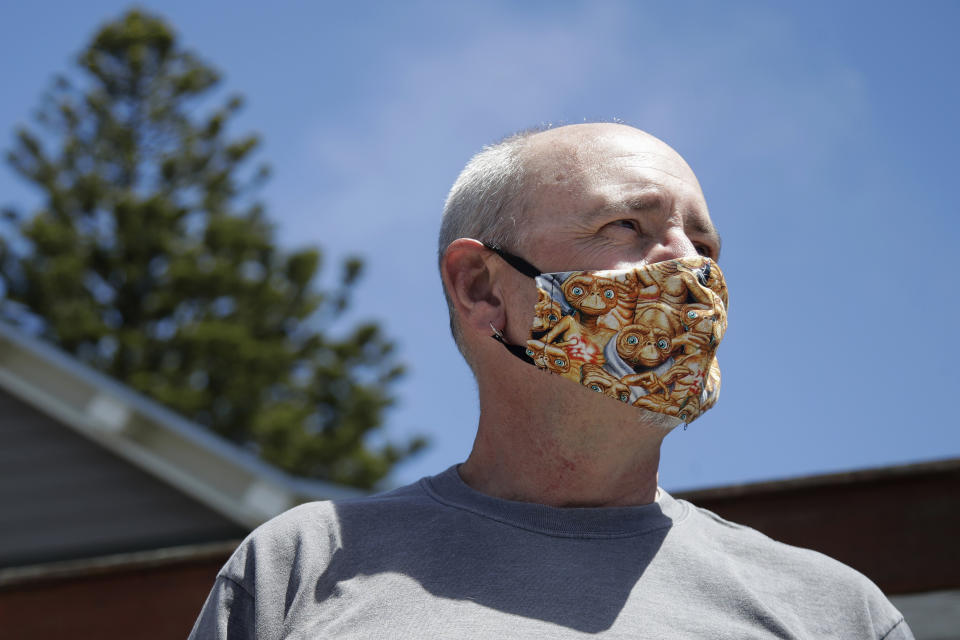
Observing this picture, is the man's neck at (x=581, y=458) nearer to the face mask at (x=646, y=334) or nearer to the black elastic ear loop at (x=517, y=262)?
the face mask at (x=646, y=334)

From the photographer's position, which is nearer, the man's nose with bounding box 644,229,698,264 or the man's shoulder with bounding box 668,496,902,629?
the man's shoulder with bounding box 668,496,902,629

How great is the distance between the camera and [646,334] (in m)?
2.12

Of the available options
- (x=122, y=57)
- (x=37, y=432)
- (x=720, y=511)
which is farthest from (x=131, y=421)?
(x=122, y=57)

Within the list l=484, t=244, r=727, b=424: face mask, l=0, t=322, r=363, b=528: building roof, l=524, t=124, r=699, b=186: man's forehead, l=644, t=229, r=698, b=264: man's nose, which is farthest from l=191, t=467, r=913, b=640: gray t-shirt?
l=0, t=322, r=363, b=528: building roof

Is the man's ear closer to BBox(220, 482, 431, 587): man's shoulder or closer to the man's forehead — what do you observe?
the man's forehead

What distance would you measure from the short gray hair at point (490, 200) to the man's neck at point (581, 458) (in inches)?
13.3

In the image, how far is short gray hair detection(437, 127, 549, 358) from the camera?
2.31 m

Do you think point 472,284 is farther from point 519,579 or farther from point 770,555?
point 770,555

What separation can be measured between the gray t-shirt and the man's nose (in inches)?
20.5

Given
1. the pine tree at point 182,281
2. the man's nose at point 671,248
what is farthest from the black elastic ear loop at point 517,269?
the pine tree at point 182,281

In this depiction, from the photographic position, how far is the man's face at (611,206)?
2178 millimetres

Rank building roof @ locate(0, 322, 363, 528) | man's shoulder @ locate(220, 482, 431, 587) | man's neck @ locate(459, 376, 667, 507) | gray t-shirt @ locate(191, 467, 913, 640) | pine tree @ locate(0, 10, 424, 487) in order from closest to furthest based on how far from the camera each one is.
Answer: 1. gray t-shirt @ locate(191, 467, 913, 640)
2. man's shoulder @ locate(220, 482, 431, 587)
3. man's neck @ locate(459, 376, 667, 507)
4. building roof @ locate(0, 322, 363, 528)
5. pine tree @ locate(0, 10, 424, 487)

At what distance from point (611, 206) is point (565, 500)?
621mm

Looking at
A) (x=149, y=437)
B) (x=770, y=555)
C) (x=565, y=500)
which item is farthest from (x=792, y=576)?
(x=149, y=437)
